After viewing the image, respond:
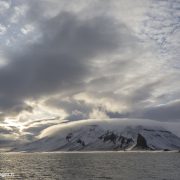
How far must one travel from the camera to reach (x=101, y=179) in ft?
314

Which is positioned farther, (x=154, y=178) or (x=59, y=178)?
(x=59, y=178)

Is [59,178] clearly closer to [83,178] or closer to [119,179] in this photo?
[83,178]

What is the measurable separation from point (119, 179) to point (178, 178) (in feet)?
53.1

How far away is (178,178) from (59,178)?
34.8m

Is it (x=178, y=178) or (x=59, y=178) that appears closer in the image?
(x=178, y=178)

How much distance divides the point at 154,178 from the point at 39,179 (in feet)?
110

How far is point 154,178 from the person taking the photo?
96188 mm

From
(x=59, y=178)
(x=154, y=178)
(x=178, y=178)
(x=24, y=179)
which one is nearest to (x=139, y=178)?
(x=154, y=178)

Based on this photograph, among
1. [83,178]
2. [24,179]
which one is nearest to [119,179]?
[83,178]

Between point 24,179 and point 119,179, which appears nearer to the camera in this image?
point 119,179

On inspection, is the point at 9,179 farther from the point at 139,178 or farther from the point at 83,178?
the point at 139,178

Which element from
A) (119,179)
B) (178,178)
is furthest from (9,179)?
(178,178)

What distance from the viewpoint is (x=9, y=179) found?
99375mm

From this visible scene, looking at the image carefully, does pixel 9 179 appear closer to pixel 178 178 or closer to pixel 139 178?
pixel 139 178
